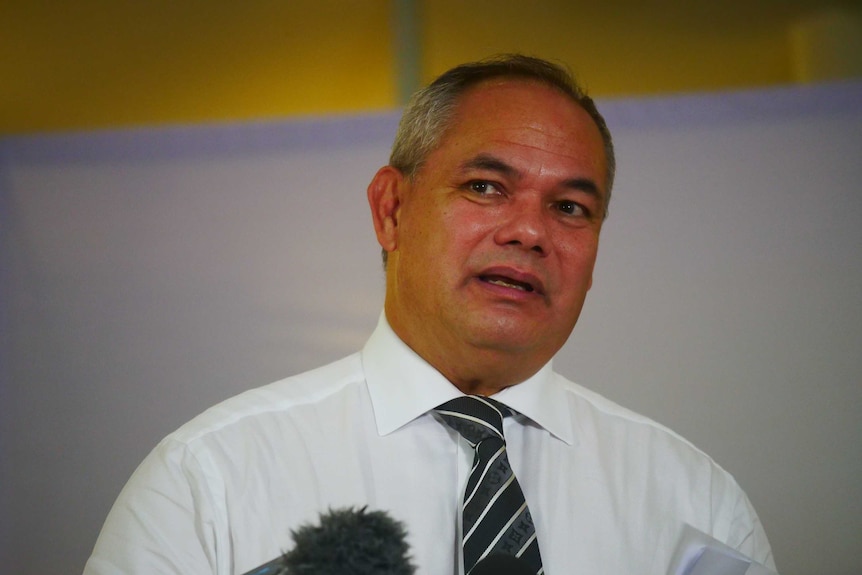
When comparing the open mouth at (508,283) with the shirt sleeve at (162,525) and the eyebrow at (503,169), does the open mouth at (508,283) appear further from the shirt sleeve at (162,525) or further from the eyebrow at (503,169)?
the shirt sleeve at (162,525)

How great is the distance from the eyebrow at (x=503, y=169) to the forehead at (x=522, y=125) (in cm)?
2

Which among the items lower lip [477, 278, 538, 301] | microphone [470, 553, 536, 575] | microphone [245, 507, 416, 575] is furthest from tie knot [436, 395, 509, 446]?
microphone [245, 507, 416, 575]

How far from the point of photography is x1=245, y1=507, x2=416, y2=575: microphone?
478 millimetres

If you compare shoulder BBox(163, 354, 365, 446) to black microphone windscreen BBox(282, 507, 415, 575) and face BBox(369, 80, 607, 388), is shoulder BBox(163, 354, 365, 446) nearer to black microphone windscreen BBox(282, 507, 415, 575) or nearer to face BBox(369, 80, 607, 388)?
face BBox(369, 80, 607, 388)

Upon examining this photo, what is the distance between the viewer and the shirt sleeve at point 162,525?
39.4 inches

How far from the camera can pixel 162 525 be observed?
1.03 meters

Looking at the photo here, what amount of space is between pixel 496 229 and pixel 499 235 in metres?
0.01

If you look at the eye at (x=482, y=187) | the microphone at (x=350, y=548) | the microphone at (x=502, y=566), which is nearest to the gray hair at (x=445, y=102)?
the eye at (x=482, y=187)

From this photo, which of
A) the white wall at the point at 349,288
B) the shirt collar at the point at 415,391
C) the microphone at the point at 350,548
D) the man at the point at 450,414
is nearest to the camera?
the microphone at the point at 350,548

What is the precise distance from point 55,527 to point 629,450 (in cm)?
86

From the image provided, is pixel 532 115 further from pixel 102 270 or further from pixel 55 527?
pixel 55 527

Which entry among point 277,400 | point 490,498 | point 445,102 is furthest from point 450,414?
point 445,102

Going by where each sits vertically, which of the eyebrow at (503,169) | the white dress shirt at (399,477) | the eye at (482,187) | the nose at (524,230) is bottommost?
the white dress shirt at (399,477)

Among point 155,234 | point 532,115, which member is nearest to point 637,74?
point 532,115
